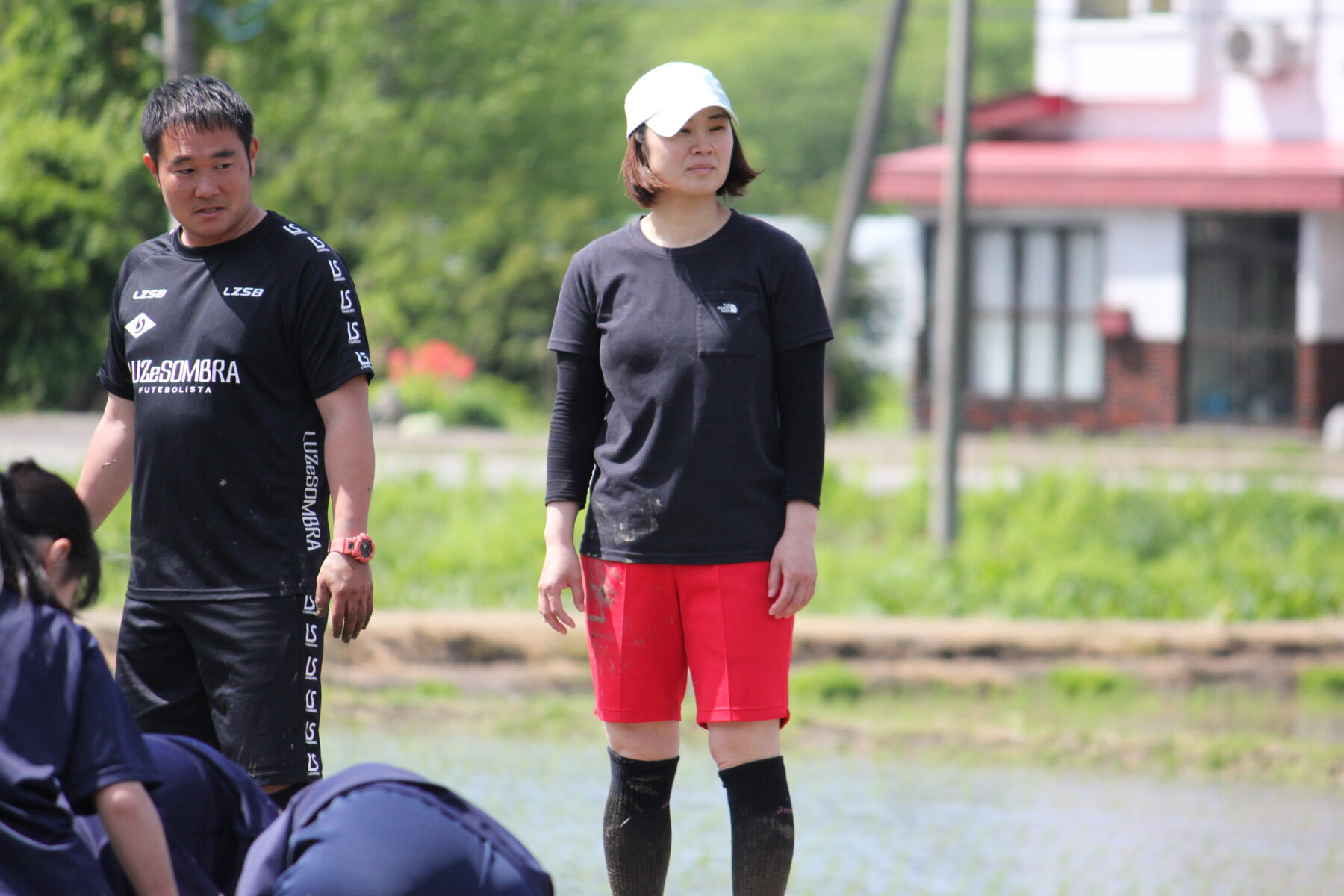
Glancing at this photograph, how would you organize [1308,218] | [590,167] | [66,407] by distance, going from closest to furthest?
[1308,218] < [66,407] < [590,167]

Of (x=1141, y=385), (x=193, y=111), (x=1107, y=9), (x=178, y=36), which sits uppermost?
(x=1107, y=9)

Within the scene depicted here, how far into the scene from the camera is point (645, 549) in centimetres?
333

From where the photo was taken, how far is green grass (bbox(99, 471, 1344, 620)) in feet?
28.4

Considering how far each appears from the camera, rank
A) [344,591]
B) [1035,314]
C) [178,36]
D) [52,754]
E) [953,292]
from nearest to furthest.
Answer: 1. [52,754]
2. [344,591]
3. [178,36]
4. [953,292]
5. [1035,314]

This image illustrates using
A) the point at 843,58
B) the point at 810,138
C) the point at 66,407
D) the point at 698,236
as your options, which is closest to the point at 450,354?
the point at 66,407

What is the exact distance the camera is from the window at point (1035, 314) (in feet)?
66.2

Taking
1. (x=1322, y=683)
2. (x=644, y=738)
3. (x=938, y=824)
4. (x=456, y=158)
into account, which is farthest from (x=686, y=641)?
(x=456, y=158)

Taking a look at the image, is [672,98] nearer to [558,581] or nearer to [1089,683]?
[558,581]

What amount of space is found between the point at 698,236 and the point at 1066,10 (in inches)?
748

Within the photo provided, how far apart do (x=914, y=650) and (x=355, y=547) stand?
4.86 m

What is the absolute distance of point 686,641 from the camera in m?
3.39

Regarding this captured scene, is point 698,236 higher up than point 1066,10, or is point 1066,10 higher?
point 1066,10

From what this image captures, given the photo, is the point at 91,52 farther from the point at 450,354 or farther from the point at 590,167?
the point at 590,167

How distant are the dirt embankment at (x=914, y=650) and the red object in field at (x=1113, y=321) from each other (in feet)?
39.1
